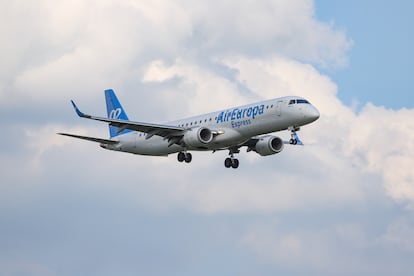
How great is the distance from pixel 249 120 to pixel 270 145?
8.04 metres

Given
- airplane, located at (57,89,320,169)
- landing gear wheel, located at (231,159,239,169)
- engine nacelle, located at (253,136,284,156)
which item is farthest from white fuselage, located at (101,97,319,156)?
engine nacelle, located at (253,136,284,156)

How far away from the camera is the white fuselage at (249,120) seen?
82.3m

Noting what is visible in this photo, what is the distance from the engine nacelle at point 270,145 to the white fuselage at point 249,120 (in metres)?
5.52

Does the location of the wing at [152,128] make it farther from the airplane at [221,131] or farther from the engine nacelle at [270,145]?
the engine nacelle at [270,145]

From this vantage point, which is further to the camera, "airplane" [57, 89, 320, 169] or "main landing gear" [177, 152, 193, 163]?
"main landing gear" [177, 152, 193, 163]

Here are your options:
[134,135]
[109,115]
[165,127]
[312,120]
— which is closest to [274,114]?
[312,120]

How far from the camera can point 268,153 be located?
91.6m

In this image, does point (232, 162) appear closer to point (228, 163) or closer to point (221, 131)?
point (228, 163)

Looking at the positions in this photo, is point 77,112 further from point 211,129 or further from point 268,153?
point 268,153

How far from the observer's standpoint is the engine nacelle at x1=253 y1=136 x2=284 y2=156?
300ft

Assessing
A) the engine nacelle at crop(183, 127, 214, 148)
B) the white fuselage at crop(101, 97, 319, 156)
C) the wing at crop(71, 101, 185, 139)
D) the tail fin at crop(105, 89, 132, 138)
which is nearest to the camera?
the white fuselage at crop(101, 97, 319, 156)

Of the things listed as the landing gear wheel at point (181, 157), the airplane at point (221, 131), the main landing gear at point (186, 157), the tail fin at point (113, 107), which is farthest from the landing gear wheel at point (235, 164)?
the tail fin at point (113, 107)

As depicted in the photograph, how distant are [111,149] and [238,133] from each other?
633 inches

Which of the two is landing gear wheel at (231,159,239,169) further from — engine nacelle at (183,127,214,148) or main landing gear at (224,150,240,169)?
engine nacelle at (183,127,214,148)
